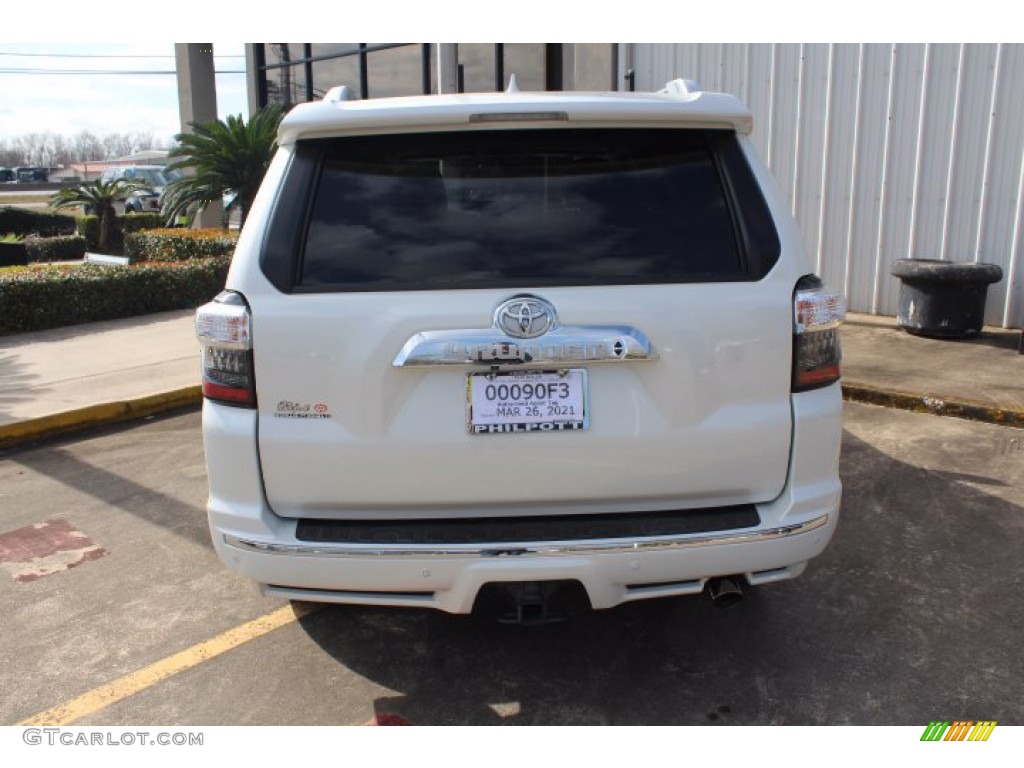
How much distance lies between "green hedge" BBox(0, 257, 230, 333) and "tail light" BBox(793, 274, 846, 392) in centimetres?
927

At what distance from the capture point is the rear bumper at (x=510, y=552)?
251cm

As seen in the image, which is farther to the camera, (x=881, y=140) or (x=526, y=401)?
(x=881, y=140)

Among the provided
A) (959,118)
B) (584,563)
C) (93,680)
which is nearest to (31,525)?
(93,680)

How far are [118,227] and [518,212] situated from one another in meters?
18.7

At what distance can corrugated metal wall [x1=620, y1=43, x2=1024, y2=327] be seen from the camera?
8.41 m

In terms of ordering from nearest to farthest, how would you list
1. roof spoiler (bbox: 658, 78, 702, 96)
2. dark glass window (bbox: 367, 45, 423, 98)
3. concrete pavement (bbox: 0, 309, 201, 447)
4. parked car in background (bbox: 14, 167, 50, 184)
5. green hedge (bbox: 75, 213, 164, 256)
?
roof spoiler (bbox: 658, 78, 702, 96)
concrete pavement (bbox: 0, 309, 201, 447)
dark glass window (bbox: 367, 45, 423, 98)
green hedge (bbox: 75, 213, 164, 256)
parked car in background (bbox: 14, 167, 50, 184)

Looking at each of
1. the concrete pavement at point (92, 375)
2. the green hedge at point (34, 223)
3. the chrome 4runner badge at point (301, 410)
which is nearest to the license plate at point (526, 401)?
the chrome 4runner badge at point (301, 410)

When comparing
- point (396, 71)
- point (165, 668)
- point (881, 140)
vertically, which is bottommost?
point (165, 668)

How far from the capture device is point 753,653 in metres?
3.15

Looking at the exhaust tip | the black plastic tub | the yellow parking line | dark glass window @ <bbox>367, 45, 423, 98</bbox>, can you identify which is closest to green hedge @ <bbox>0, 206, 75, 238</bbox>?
dark glass window @ <bbox>367, 45, 423, 98</bbox>

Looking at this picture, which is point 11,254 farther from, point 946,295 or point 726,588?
point 726,588

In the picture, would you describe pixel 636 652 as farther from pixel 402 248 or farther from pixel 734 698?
pixel 402 248

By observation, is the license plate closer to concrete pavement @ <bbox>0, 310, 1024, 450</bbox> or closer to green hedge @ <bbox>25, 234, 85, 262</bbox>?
concrete pavement @ <bbox>0, 310, 1024, 450</bbox>
